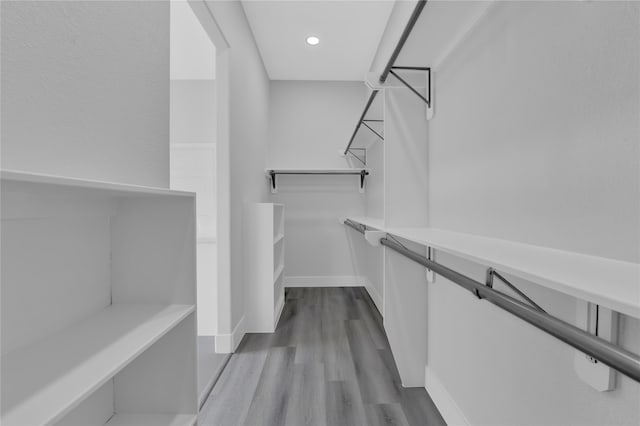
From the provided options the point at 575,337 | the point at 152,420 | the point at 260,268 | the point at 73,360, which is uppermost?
the point at 575,337

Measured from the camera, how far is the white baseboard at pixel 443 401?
1218 millimetres

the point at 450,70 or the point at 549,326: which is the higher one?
the point at 450,70

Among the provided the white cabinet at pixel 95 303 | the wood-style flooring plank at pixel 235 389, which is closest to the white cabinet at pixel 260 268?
the wood-style flooring plank at pixel 235 389

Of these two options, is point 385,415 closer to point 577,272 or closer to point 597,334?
point 597,334

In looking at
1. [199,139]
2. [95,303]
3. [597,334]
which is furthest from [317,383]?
[199,139]

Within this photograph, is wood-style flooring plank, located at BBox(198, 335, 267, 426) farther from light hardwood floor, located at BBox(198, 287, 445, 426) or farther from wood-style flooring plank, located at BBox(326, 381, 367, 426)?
wood-style flooring plank, located at BBox(326, 381, 367, 426)

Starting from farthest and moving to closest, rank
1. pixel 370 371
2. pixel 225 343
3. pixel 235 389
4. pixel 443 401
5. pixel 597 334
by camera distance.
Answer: pixel 225 343
pixel 370 371
pixel 235 389
pixel 443 401
pixel 597 334

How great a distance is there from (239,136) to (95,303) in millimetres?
1579

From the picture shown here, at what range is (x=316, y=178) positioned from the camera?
11.5ft

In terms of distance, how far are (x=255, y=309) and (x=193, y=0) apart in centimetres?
193

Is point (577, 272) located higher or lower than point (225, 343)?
higher

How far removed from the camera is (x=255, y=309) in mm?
2305

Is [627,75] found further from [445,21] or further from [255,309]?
[255,309]

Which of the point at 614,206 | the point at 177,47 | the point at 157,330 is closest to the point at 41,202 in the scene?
the point at 157,330
